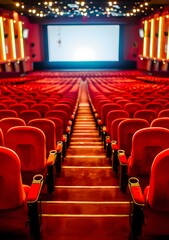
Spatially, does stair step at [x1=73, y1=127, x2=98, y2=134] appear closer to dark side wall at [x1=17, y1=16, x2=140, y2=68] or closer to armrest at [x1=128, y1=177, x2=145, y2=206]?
armrest at [x1=128, y1=177, x2=145, y2=206]

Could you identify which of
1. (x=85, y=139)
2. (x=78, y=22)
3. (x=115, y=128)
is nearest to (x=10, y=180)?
(x=115, y=128)

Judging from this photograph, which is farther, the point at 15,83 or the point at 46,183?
the point at 15,83

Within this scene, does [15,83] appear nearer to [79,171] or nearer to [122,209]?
[79,171]

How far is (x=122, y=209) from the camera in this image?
2.52 metres

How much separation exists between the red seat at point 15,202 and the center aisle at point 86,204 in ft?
0.65

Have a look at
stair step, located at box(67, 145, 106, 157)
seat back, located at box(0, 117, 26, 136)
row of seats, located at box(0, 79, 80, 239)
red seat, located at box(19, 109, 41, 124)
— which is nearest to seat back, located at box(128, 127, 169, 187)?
row of seats, located at box(0, 79, 80, 239)

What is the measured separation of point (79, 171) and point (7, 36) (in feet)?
52.5

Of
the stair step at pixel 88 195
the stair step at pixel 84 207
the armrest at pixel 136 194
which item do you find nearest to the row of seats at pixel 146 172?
the armrest at pixel 136 194

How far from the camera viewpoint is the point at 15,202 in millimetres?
1850

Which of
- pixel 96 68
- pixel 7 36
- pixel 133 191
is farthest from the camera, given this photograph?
pixel 96 68

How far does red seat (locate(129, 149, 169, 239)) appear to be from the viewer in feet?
5.67

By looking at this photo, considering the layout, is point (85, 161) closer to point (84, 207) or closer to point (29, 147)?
point (84, 207)

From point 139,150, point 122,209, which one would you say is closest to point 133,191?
point 139,150

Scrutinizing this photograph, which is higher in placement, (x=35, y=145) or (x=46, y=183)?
(x=35, y=145)
